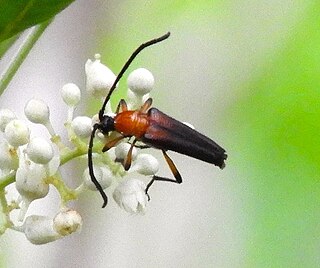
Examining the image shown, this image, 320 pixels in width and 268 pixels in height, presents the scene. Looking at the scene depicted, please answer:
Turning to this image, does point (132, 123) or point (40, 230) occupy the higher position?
point (132, 123)

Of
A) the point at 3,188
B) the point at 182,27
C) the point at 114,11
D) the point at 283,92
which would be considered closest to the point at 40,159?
the point at 3,188

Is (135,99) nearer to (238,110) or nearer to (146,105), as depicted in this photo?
(146,105)

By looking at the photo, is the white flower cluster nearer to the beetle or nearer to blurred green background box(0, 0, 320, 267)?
the beetle

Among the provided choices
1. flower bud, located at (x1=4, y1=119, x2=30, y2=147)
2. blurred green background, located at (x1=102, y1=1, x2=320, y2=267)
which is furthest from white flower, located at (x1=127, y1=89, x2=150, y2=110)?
blurred green background, located at (x1=102, y1=1, x2=320, y2=267)

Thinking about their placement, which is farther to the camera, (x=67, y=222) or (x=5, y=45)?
(x=5, y=45)

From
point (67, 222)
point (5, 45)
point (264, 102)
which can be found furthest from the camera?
point (264, 102)

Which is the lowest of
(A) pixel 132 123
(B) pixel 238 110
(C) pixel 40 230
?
(C) pixel 40 230

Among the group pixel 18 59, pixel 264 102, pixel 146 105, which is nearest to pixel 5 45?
pixel 18 59

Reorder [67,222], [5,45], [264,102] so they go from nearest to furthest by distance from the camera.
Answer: [67,222] < [5,45] < [264,102]
